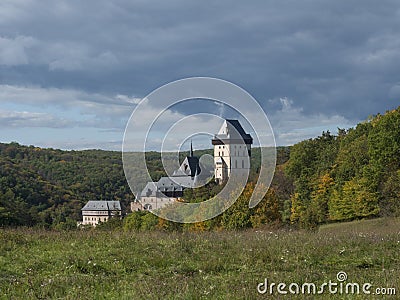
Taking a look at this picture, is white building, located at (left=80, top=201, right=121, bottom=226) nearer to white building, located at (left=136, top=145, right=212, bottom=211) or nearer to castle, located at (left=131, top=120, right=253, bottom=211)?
white building, located at (left=136, top=145, right=212, bottom=211)

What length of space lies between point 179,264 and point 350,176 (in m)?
44.3

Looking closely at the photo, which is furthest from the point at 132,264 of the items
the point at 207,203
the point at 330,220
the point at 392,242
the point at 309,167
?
the point at 309,167

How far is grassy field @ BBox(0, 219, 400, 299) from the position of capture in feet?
23.7

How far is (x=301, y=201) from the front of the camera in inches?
2250

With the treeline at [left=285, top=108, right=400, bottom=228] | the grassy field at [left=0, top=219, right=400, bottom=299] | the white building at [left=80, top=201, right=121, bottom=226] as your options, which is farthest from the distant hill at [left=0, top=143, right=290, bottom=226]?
the grassy field at [left=0, top=219, right=400, bottom=299]

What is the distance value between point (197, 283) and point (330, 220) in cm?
4434

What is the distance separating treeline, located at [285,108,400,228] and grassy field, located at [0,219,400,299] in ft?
95.3

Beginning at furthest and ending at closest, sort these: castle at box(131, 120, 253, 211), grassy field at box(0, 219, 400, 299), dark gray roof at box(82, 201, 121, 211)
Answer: dark gray roof at box(82, 201, 121, 211), castle at box(131, 120, 253, 211), grassy field at box(0, 219, 400, 299)

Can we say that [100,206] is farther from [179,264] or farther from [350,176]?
[179,264]

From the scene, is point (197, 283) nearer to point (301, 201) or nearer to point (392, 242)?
point (392, 242)

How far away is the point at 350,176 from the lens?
51062 millimetres

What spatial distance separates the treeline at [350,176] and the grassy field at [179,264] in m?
29.1

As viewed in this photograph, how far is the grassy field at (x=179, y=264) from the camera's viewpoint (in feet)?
23.7

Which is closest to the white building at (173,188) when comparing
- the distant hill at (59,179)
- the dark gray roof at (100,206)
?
the dark gray roof at (100,206)
